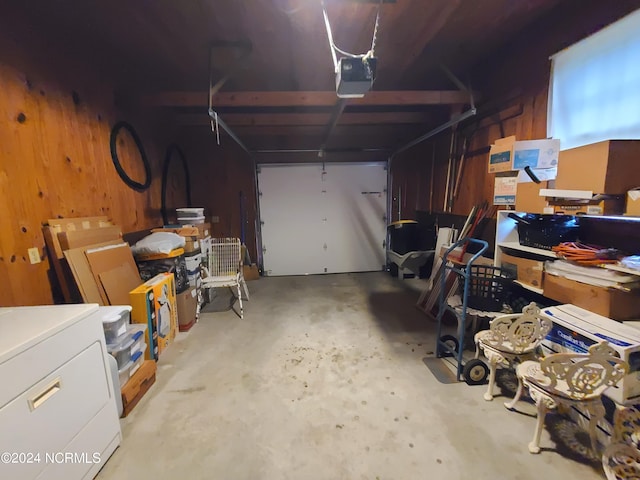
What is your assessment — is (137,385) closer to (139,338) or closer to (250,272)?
(139,338)

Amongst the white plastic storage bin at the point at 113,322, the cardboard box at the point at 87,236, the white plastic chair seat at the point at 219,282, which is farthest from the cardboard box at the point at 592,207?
the cardboard box at the point at 87,236

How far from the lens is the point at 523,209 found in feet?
6.31

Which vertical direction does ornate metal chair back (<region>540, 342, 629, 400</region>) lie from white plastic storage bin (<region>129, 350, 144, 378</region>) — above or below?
above

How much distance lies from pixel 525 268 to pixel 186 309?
300cm

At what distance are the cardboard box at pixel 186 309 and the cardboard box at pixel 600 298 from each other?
10.1 ft

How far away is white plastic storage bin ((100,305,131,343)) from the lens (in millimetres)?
1630

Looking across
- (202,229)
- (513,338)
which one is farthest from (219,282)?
(513,338)

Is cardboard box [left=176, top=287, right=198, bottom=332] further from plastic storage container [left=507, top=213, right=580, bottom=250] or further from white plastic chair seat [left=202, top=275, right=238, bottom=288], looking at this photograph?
plastic storage container [left=507, top=213, right=580, bottom=250]

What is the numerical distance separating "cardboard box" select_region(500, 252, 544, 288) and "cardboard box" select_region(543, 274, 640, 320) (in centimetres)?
12

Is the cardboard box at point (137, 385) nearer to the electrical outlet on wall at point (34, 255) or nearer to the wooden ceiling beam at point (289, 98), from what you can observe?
the electrical outlet on wall at point (34, 255)

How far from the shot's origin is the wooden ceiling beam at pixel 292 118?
11.1 ft

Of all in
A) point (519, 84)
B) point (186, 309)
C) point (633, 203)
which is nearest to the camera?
point (633, 203)

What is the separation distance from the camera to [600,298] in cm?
146

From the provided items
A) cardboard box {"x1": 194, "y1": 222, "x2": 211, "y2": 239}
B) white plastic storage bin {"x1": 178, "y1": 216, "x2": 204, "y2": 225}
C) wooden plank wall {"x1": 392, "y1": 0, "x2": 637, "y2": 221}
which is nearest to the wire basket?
wooden plank wall {"x1": 392, "y1": 0, "x2": 637, "y2": 221}
